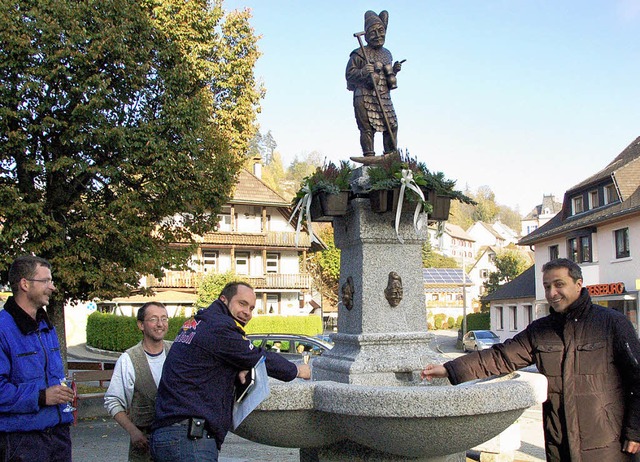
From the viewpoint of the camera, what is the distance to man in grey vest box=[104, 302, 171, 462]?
4496 millimetres

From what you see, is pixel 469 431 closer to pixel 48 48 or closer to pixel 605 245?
pixel 48 48

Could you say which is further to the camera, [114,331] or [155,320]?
[114,331]

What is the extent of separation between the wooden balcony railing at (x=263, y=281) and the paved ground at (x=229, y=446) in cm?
2988

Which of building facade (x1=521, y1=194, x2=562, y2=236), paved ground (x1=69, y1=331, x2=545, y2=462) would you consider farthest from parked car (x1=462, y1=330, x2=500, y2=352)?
building facade (x1=521, y1=194, x2=562, y2=236)

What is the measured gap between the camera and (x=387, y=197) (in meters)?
5.81

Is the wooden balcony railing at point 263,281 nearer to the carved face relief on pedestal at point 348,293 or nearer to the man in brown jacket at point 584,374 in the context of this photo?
the carved face relief on pedestal at point 348,293

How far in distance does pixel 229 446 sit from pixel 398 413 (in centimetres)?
710

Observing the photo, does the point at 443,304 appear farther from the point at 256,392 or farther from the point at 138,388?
the point at 256,392

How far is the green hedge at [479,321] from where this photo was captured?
51094 mm

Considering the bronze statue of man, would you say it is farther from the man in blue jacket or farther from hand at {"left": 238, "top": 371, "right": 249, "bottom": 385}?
the man in blue jacket

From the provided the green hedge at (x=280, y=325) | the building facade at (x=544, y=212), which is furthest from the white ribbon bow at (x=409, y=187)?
the building facade at (x=544, y=212)

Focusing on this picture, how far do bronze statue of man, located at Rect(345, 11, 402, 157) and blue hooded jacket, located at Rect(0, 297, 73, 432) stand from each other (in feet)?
11.7

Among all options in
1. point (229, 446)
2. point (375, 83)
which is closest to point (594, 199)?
point (229, 446)

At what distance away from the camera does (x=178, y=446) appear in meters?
3.75
